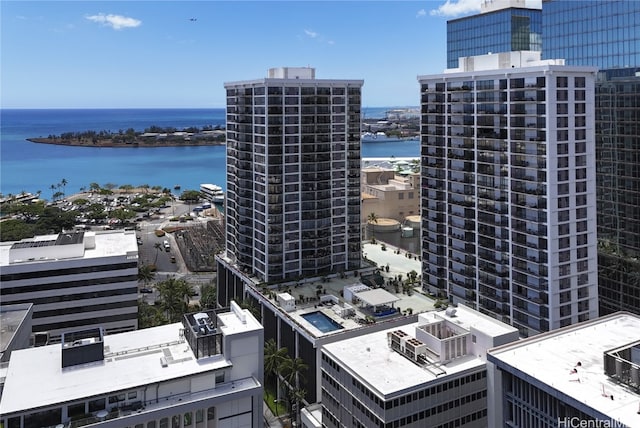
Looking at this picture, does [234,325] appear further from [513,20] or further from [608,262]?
[513,20]

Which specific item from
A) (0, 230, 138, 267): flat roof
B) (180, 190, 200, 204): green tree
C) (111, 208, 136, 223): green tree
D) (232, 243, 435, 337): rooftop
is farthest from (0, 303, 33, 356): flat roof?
(180, 190, 200, 204): green tree

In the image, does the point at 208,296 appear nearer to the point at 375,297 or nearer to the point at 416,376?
the point at 375,297

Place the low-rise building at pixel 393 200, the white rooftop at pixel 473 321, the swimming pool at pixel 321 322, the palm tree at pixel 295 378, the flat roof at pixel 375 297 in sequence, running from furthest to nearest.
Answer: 1. the low-rise building at pixel 393 200
2. the flat roof at pixel 375 297
3. the swimming pool at pixel 321 322
4. the palm tree at pixel 295 378
5. the white rooftop at pixel 473 321

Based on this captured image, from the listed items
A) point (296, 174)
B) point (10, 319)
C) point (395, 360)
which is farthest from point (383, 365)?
point (10, 319)

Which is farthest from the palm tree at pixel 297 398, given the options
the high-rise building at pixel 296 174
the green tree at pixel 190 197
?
the green tree at pixel 190 197

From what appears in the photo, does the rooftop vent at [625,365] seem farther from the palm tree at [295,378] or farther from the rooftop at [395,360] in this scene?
the palm tree at [295,378]

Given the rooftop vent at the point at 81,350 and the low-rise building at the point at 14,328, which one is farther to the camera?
the low-rise building at the point at 14,328
